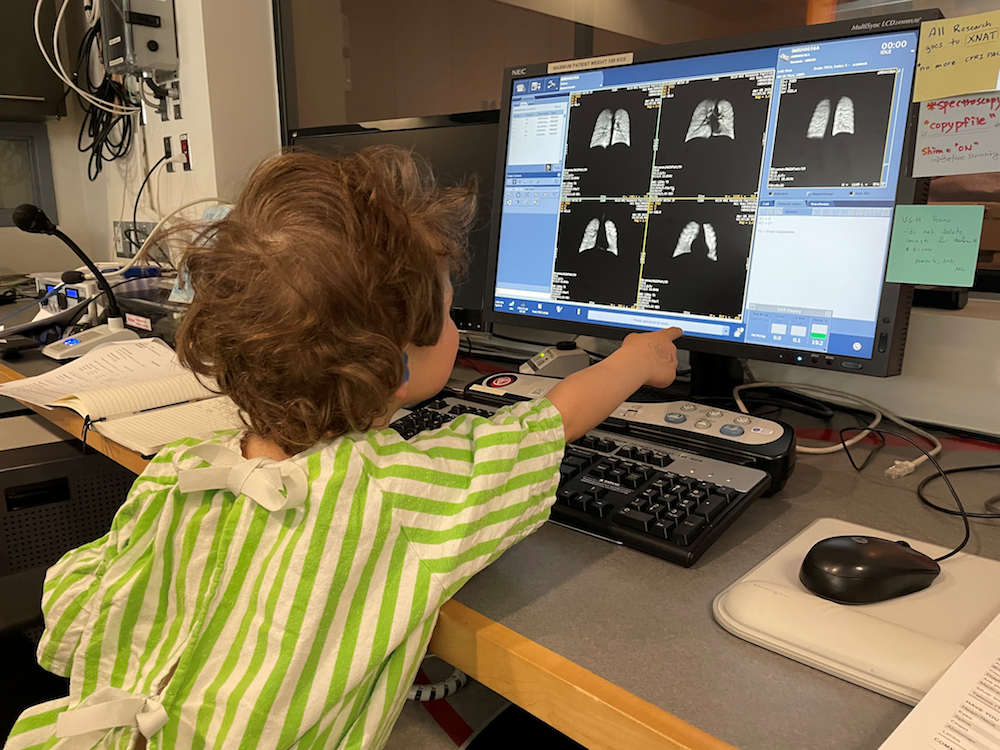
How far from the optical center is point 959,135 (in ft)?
2.25

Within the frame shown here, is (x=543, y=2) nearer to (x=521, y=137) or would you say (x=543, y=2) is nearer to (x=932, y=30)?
(x=521, y=137)

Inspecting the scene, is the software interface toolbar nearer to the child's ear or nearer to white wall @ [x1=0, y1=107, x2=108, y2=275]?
the child's ear

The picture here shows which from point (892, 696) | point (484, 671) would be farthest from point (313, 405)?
point (892, 696)

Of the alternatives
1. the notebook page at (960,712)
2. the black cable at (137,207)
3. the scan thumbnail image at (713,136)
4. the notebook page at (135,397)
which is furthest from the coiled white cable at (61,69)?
the notebook page at (960,712)

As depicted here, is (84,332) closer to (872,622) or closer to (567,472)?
(567,472)

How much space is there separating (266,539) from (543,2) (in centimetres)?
170

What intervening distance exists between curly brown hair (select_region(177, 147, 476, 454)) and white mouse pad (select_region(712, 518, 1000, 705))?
0.31m

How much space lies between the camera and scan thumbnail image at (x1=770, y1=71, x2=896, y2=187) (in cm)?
72

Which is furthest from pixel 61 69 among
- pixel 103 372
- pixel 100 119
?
pixel 103 372

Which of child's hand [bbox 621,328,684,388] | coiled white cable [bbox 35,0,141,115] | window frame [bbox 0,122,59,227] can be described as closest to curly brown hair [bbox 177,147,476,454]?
child's hand [bbox 621,328,684,388]

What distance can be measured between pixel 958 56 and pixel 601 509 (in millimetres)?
542

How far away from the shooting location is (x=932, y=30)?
684 mm

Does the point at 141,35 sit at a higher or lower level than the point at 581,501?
higher

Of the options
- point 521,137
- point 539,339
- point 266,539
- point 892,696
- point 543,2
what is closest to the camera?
point 892,696
